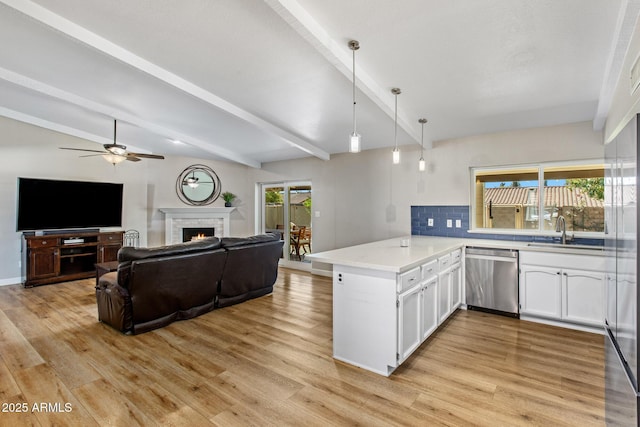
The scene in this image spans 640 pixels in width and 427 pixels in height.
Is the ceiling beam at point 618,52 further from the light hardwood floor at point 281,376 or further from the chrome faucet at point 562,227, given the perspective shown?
the light hardwood floor at point 281,376

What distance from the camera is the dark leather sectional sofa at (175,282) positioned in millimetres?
3117

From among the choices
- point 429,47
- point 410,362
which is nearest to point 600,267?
point 410,362

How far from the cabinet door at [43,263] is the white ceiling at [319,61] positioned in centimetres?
230

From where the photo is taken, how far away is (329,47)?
2355 mm

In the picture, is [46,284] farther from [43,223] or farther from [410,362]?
[410,362]

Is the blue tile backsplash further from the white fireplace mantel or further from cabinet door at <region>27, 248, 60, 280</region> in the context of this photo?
cabinet door at <region>27, 248, 60, 280</region>

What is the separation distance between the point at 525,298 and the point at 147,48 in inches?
183

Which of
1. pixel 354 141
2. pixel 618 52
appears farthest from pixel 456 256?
pixel 618 52

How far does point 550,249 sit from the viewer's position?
11.1ft

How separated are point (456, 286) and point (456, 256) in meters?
0.38

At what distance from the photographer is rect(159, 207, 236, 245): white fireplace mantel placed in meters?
6.79

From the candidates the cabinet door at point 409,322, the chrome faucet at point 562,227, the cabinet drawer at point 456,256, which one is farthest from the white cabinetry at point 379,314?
the chrome faucet at point 562,227

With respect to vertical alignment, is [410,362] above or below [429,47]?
below

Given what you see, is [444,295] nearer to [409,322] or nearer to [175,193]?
[409,322]
